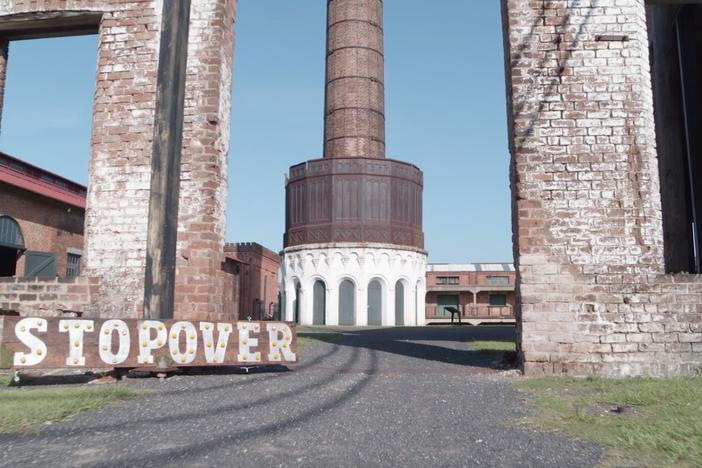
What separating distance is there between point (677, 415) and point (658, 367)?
2.64 metres

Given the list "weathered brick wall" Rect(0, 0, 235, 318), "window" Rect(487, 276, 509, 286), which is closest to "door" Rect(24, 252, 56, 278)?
"weathered brick wall" Rect(0, 0, 235, 318)

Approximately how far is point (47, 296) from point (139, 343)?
2.28 meters

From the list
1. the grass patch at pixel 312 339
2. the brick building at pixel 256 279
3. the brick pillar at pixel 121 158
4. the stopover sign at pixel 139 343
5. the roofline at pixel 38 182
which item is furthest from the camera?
the brick building at pixel 256 279

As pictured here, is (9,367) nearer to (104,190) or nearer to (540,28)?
(104,190)

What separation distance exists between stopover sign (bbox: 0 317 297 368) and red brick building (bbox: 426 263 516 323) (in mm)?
34387

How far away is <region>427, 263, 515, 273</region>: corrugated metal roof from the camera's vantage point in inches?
1665

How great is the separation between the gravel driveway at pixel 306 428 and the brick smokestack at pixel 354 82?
25.1m

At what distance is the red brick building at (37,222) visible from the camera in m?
15.8

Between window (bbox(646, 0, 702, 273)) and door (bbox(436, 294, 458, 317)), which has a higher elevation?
window (bbox(646, 0, 702, 273))

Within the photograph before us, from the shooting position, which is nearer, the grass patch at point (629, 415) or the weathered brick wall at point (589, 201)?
the grass patch at point (629, 415)

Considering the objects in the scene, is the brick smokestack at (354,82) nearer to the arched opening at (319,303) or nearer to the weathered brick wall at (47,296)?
the arched opening at (319,303)

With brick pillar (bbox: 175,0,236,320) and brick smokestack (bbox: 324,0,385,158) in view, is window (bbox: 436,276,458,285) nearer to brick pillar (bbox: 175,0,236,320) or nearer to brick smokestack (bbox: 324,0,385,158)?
brick smokestack (bbox: 324,0,385,158)

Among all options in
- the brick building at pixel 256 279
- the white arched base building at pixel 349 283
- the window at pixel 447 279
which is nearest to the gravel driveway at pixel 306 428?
the brick building at pixel 256 279

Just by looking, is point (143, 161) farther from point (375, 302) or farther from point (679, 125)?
point (375, 302)
